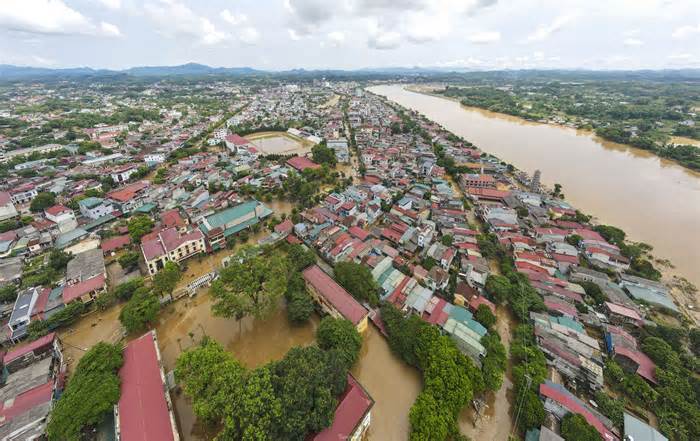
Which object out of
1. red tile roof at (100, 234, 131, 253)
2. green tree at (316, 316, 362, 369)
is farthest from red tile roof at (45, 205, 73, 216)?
green tree at (316, 316, 362, 369)

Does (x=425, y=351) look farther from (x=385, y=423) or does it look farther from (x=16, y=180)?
(x=16, y=180)

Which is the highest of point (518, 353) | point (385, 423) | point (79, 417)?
point (79, 417)

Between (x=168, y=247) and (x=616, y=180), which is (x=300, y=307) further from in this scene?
(x=616, y=180)

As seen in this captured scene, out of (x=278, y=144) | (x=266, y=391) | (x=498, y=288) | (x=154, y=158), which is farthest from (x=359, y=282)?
(x=278, y=144)

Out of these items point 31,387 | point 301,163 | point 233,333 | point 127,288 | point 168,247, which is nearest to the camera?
point 31,387

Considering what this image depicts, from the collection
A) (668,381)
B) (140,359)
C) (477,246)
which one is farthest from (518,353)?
(140,359)

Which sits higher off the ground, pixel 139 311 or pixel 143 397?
pixel 139 311
